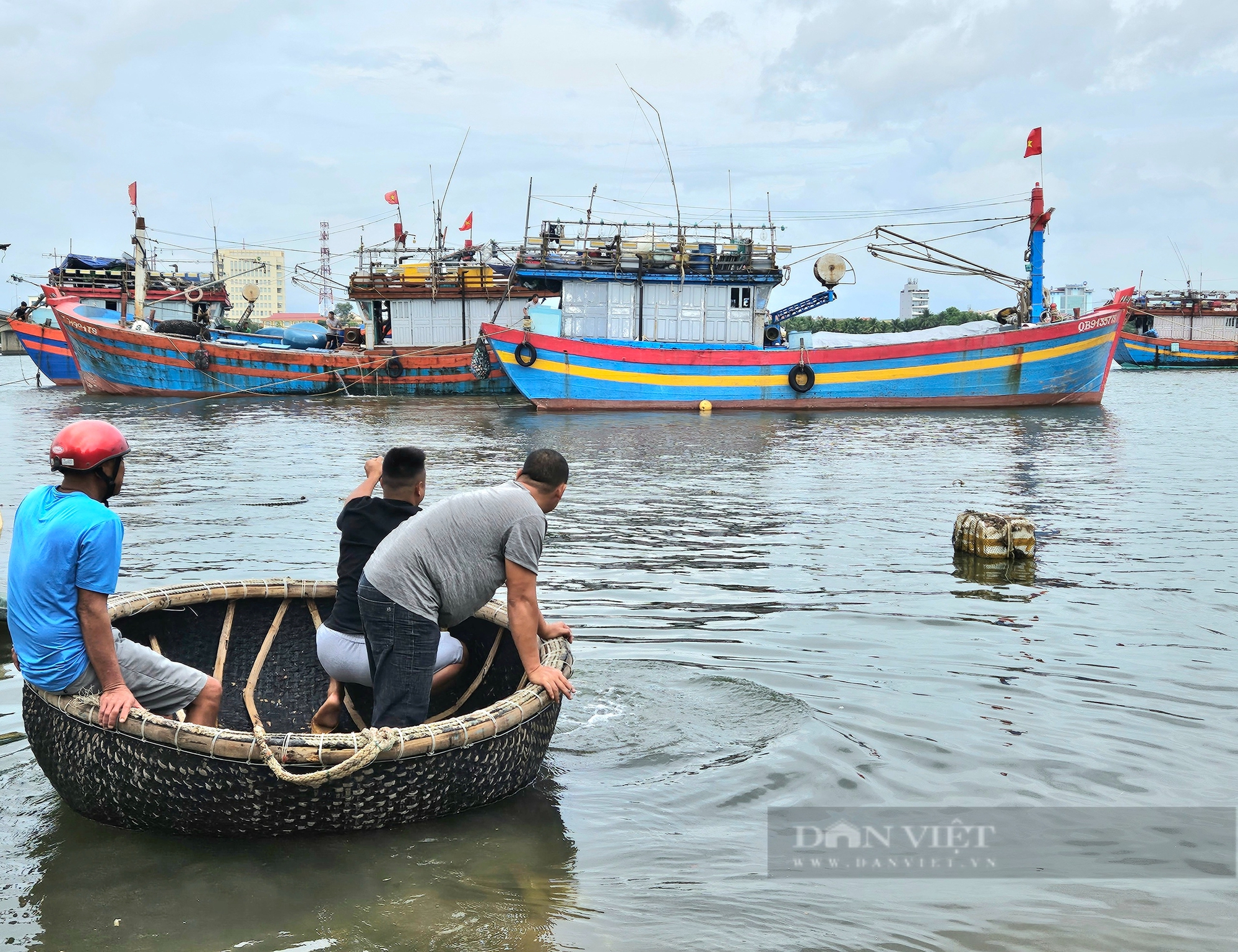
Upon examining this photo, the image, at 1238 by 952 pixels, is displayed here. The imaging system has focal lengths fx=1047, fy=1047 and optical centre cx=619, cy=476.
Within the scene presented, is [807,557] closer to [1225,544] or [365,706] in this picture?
[1225,544]

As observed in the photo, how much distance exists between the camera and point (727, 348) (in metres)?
28.8

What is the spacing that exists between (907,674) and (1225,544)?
5378 millimetres

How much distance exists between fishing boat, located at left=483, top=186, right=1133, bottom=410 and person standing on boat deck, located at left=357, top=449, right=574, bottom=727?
80.5ft

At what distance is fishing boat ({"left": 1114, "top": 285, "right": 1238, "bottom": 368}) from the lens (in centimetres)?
5772

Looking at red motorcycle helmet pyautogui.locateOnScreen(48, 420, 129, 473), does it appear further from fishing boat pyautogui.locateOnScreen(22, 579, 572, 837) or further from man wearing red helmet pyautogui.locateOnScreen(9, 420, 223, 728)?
fishing boat pyautogui.locateOnScreen(22, 579, 572, 837)

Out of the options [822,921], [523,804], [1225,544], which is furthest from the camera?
[1225,544]

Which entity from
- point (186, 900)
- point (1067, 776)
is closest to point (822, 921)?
point (1067, 776)

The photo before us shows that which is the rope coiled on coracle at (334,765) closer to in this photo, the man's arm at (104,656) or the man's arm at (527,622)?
the man's arm at (104,656)

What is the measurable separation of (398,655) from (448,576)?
14.5 inches

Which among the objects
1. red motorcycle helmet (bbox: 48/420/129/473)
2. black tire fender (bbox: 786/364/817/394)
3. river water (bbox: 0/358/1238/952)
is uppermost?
black tire fender (bbox: 786/364/817/394)

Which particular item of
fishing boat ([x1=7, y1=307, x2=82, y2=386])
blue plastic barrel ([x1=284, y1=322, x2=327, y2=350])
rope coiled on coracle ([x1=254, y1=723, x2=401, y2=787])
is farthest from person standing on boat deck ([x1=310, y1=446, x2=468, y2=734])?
fishing boat ([x1=7, y1=307, x2=82, y2=386])

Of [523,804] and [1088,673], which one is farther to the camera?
[1088,673]

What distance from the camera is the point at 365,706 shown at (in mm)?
4922

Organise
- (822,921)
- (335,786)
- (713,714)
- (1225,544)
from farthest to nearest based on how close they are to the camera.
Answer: (1225,544) → (713,714) → (335,786) → (822,921)
